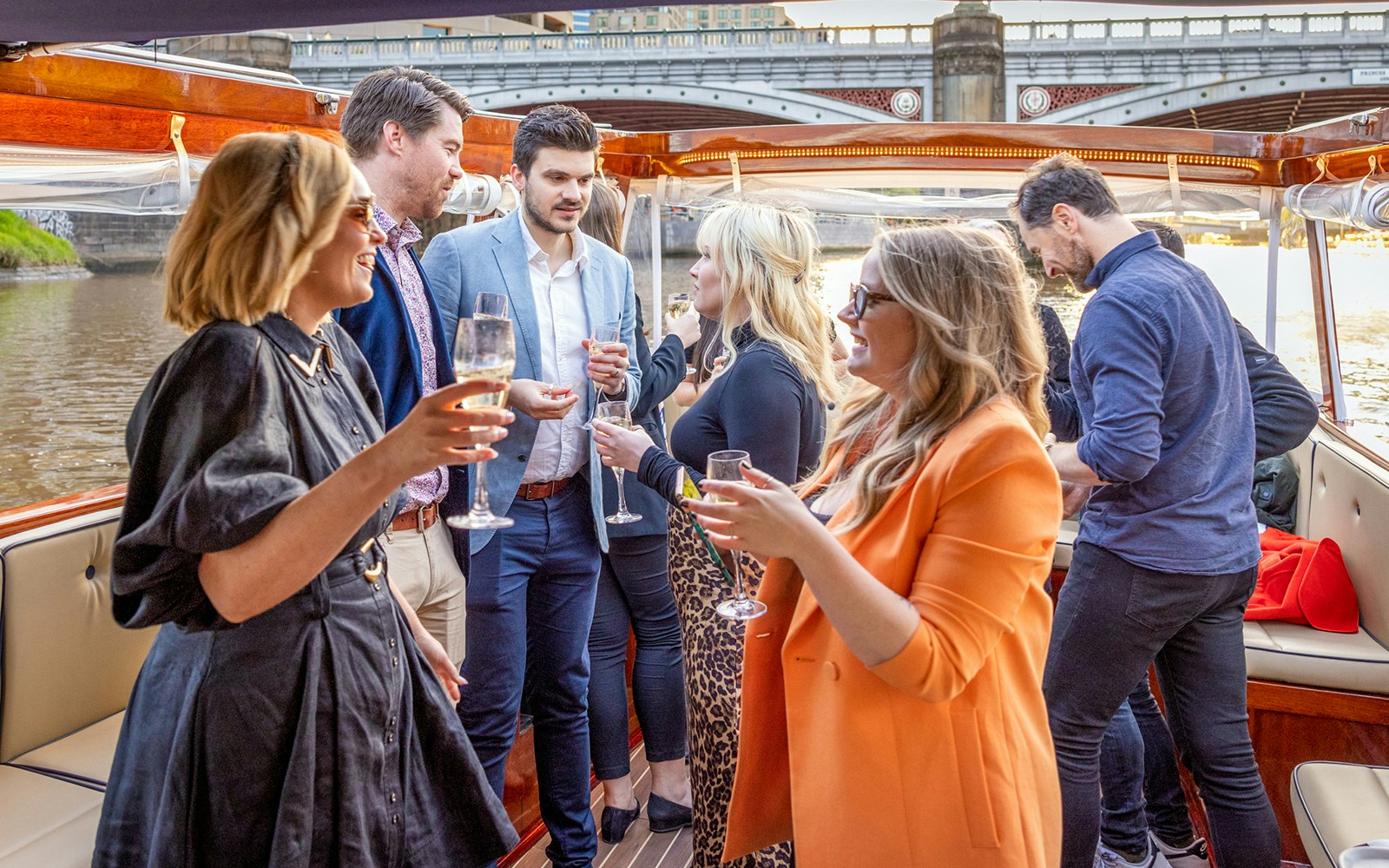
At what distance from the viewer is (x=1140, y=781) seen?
2.48 meters

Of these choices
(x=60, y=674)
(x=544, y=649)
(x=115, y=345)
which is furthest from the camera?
(x=115, y=345)

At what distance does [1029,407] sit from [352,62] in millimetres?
27421

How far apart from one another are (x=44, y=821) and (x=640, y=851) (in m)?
1.27

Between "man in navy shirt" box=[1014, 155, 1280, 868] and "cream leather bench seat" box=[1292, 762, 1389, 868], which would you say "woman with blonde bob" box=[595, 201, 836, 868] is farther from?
"cream leather bench seat" box=[1292, 762, 1389, 868]

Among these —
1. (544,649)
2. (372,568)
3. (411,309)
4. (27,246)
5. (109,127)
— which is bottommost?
(544,649)

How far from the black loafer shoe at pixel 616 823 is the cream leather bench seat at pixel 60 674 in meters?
1.12

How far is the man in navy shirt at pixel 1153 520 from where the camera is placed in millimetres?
1961

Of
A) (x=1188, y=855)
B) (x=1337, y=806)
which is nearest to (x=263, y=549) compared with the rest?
(x=1337, y=806)

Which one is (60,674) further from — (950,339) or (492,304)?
(950,339)

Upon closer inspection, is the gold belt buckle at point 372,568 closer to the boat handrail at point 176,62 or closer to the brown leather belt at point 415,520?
the brown leather belt at point 415,520

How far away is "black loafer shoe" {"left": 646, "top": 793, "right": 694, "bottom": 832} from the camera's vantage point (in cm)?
267

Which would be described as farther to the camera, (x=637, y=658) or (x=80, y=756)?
(x=637, y=658)

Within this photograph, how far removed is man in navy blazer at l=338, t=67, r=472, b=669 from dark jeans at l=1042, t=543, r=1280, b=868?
1.19 metres

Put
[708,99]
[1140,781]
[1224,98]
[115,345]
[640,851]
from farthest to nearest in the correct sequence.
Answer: [708,99] < [1224,98] < [115,345] < [640,851] < [1140,781]
